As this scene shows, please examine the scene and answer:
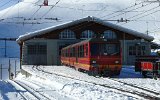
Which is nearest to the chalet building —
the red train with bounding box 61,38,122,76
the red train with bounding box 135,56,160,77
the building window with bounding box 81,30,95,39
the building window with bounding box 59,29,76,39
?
the building window with bounding box 59,29,76,39

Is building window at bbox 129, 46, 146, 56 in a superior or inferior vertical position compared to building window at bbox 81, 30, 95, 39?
inferior

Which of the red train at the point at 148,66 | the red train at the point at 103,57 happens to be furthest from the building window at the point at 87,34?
the red train at the point at 103,57

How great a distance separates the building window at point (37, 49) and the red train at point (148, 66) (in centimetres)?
3142

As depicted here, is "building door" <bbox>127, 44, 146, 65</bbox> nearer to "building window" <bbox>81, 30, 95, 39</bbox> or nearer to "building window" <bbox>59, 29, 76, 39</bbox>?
"building window" <bbox>81, 30, 95, 39</bbox>

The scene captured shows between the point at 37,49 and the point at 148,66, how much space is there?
35.0 metres

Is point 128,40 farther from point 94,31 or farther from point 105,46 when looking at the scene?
point 105,46

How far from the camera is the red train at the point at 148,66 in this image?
26781 mm

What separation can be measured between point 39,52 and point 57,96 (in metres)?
44.0

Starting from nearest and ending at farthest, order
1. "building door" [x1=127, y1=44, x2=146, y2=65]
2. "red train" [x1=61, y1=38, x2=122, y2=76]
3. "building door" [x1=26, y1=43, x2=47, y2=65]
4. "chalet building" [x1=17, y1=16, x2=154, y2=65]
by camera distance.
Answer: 1. "red train" [x1=61, y1=38, x2=122, y2=76]
2. "chalet building" [x1=17, y1=16, x2=154, y2=65]
3. "building door" [x1=26, y1=43, x2=47, y2=65]
4. "building door" [x1=127, y1=44, x2=146, y2=65]

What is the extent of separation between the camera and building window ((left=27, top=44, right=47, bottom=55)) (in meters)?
61.2

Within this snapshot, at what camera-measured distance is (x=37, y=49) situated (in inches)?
2409

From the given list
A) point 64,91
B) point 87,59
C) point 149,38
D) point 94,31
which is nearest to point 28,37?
point 94,31

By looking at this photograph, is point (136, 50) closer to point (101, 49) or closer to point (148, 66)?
point (101, 49)

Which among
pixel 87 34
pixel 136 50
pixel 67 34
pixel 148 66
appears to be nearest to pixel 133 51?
pixel 136 50
